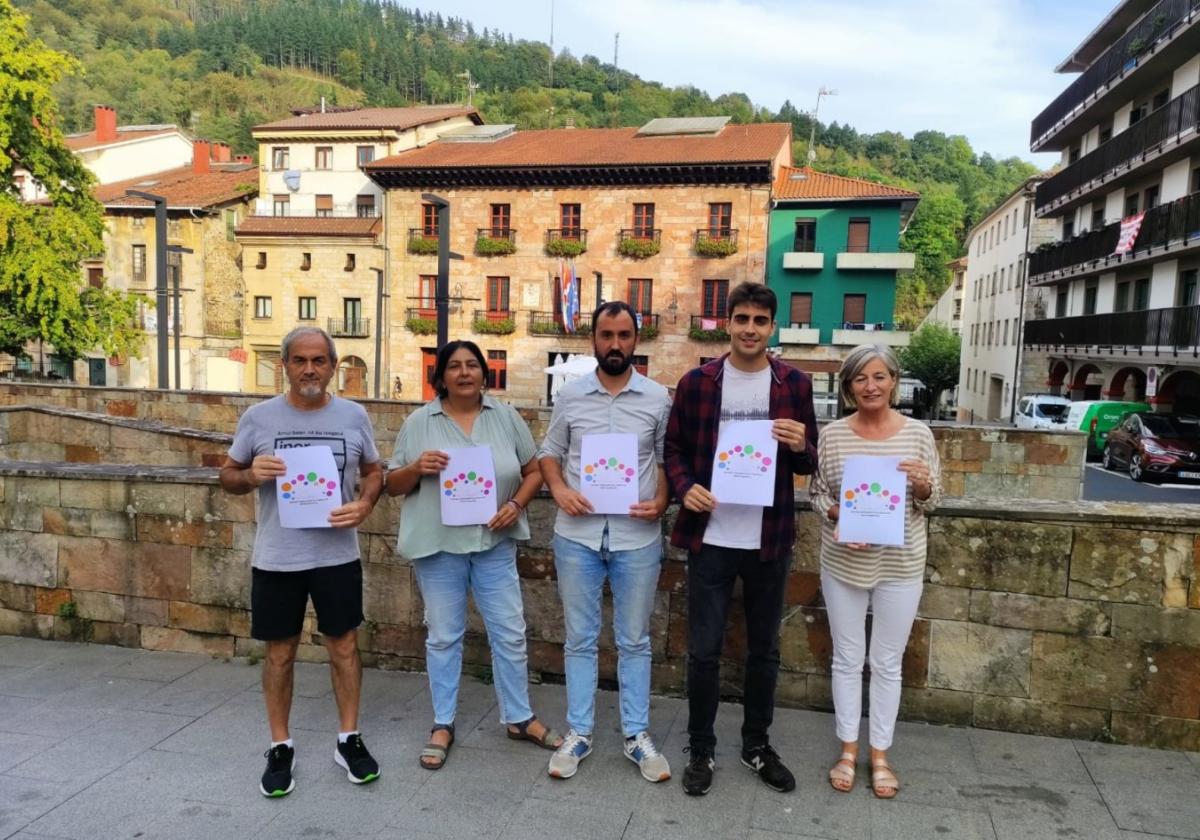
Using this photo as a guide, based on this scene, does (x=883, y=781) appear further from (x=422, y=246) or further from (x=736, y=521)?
(x=422, y=246)

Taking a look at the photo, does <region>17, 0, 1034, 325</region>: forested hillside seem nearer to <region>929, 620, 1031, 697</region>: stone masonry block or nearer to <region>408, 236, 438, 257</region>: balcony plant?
<region>408, 236, 438, 257</region>: balcony plant

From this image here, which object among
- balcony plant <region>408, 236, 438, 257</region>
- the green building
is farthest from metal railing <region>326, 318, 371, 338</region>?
the green building

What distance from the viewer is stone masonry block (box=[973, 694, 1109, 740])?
3865 mm

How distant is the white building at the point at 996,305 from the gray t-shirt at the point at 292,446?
133 ft

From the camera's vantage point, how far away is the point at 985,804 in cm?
328

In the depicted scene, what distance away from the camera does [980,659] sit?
13.1 feet

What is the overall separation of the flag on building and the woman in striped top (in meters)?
29.3

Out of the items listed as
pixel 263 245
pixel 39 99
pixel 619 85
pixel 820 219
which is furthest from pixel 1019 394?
pixel 619 85

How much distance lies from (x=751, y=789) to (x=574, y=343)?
32.3 m

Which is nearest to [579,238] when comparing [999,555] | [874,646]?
[999,555]

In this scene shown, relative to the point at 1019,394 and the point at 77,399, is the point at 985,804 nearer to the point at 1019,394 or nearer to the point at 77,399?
the point at 77,399

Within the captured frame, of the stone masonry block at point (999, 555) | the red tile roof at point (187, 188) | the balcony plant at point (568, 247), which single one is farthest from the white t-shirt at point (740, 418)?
the red tile roof at point (187, 188)

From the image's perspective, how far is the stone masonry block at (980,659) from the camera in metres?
3.95

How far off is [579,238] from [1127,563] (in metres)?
32.9
